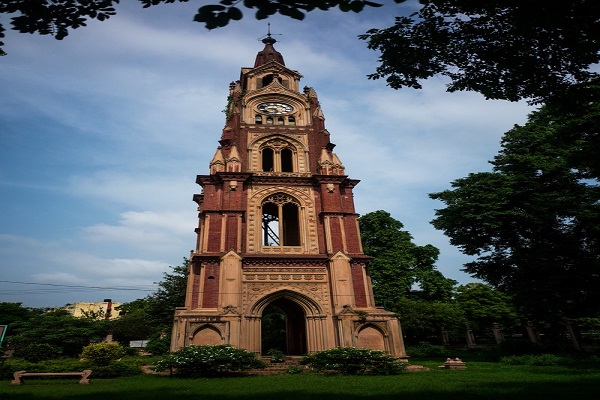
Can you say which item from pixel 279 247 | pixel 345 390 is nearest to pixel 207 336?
pixel 279 247

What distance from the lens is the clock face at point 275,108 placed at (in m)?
28.9

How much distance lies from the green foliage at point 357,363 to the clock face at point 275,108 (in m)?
19.1

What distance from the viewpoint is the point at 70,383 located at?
13641mm

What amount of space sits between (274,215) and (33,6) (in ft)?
78.9

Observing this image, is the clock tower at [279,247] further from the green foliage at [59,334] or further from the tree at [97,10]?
the green foliage at [59,334]

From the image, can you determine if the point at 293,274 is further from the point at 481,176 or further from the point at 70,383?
the point at 481,176

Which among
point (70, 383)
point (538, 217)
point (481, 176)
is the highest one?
point (481, 176)

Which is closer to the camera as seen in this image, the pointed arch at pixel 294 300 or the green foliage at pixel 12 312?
the pointed arch at pixel 294 300

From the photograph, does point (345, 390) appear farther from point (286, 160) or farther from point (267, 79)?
point (267, 79)

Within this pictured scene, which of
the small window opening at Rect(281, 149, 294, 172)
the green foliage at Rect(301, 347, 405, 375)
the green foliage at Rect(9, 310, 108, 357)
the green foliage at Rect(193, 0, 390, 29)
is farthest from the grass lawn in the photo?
the green foliage at Rect(9, 310, 108, 357)

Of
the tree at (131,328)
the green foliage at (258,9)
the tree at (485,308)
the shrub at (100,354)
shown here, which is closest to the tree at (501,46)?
the green foliage at (258,9)

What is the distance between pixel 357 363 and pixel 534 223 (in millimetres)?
14516

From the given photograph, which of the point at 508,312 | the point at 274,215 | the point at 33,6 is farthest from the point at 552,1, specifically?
the point at 508,312

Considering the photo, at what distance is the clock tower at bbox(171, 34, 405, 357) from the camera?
1942 centimetres
